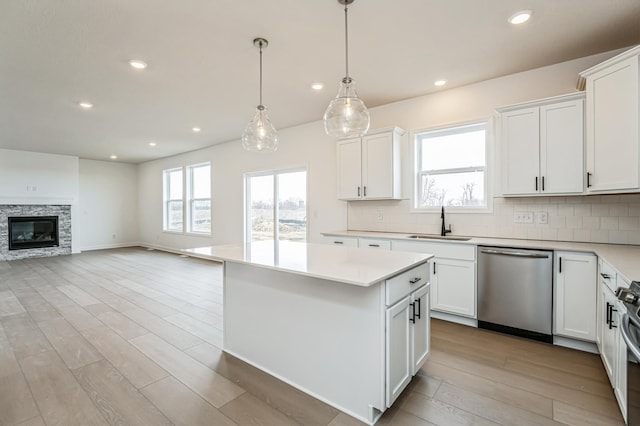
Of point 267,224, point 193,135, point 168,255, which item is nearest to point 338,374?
point 267,224

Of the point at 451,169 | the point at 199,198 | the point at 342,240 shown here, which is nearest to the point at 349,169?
the point at 342,240

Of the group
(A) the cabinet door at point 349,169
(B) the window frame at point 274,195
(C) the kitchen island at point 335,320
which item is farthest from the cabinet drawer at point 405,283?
(B) the window frame at point 274,195

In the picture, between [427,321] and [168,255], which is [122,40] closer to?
[427,321]

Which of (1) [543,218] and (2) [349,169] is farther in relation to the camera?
(2) [349,169]

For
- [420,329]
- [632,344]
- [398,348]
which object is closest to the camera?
[632,344]

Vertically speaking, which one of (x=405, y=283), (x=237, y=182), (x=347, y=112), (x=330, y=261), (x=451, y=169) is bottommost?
(x=405, y=283)

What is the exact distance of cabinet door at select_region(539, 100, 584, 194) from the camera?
8.95 feet

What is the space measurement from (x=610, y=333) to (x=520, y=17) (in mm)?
2337

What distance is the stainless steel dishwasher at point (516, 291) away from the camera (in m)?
2.69

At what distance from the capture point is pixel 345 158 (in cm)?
425

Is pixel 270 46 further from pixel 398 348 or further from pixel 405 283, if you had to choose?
pixel 398 348

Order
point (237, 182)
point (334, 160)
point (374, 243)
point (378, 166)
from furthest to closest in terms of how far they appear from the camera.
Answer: point (237, 182) → point (334, 160) → point (378, 166) → point (374, 243)

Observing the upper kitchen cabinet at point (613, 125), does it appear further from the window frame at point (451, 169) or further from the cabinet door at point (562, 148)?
the window frame at point (451, 169)

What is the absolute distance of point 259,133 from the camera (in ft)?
8.92
